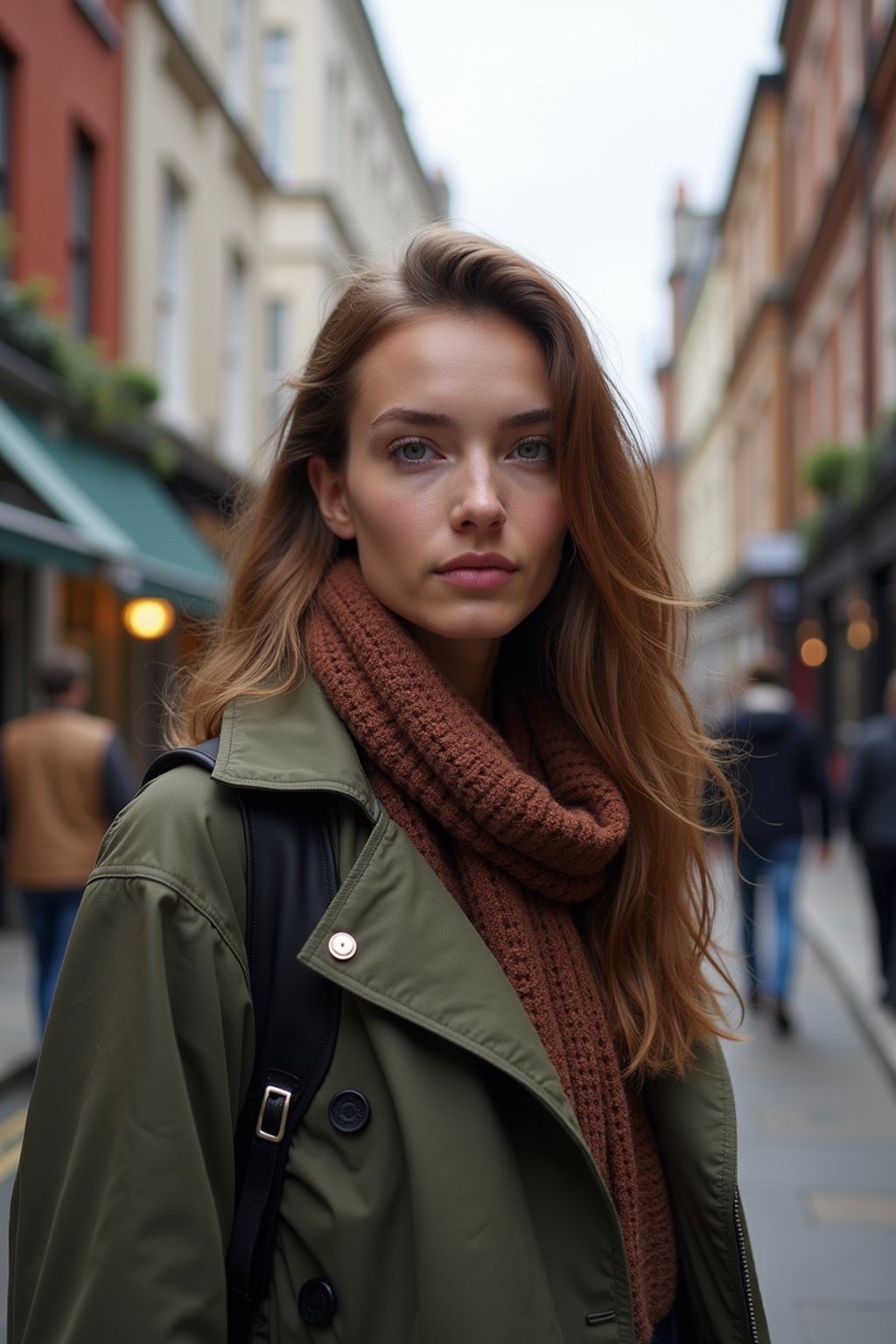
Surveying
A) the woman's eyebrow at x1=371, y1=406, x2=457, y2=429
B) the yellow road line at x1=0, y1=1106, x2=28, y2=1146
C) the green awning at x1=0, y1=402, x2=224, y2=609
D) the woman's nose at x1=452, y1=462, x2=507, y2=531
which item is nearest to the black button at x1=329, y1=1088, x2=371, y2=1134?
the woman's nose at x1=452, y1=462, x2=507, y2=531

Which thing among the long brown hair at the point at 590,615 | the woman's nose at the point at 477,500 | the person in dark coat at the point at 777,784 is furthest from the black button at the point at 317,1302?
the person in dark coat at the point at 777,784

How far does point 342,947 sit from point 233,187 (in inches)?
682

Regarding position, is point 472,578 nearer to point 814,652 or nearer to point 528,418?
point 528,418

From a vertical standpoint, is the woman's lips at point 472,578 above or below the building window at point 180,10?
below

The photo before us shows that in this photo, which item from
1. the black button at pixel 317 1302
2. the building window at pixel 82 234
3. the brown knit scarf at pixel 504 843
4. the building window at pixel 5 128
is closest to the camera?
the black button at pixel 317 1302

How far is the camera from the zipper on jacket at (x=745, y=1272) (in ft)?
5.26

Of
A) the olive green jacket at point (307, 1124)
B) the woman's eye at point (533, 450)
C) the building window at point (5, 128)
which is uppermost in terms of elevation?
the building window at point (5, 128)

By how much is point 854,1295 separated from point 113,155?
12.1 metres

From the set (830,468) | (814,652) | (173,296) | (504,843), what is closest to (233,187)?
(173,296)

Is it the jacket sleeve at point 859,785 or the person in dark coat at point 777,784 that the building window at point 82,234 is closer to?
the person in dark coat at point 777,784

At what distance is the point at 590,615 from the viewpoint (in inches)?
71.4

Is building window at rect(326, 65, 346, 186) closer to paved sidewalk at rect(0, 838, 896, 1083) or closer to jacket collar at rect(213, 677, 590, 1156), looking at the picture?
paved sidewalk at rect(0, 838, 896, 1083)

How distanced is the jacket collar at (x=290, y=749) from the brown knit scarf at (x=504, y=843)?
4 cm

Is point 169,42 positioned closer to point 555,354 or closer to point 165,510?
point 165,510
